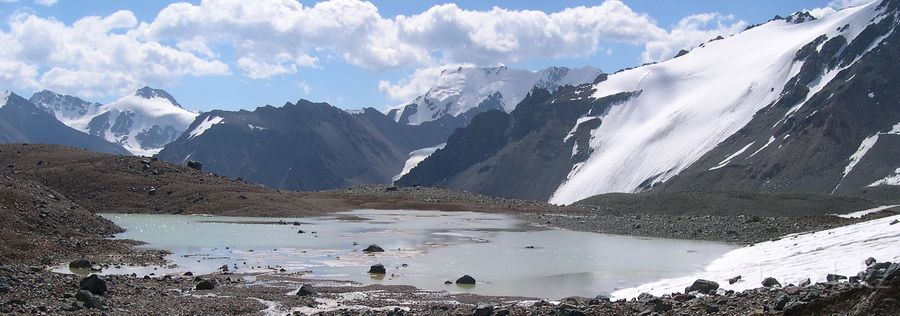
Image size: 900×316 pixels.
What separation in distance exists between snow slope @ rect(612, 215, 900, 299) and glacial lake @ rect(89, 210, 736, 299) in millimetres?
2230

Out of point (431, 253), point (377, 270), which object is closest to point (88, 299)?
→ point (377, 270)

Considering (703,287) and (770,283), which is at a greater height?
(770,283)

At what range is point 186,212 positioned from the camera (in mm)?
94125

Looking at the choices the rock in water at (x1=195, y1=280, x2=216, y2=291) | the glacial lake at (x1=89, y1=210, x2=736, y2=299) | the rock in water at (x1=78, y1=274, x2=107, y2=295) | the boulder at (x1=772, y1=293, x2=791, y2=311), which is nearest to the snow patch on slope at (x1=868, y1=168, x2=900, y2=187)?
the glacial lake at (x1=89, y1=210, x2=736, y2=299)

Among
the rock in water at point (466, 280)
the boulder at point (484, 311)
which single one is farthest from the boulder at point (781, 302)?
the rock in water at point (466, 280)

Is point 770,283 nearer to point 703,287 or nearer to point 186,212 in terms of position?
point 703,287

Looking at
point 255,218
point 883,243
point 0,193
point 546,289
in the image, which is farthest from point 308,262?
point 255,218

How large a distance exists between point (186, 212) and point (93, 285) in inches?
2704

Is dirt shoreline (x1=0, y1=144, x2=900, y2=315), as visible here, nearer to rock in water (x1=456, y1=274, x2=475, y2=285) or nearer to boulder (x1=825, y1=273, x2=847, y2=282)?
rock in water (x1=456, y1=274, x2=475, y2=285)

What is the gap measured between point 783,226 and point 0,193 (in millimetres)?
54495

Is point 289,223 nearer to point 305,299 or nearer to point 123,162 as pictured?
point 123,162

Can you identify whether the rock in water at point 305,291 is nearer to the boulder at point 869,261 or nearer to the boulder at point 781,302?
the boulder at point 781,302

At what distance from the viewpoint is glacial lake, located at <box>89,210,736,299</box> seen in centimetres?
4078

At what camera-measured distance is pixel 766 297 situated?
77.1 feet
